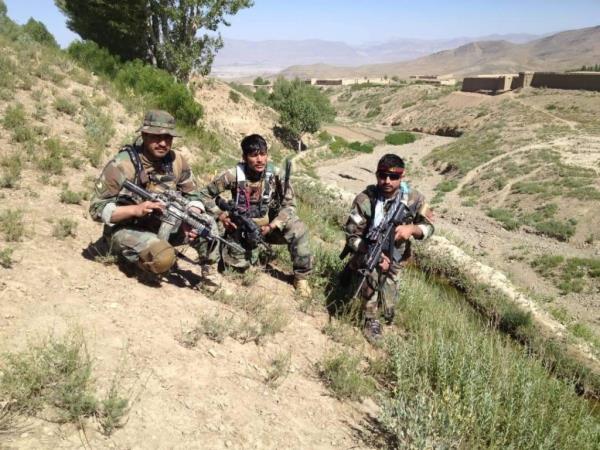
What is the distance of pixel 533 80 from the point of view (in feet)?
157

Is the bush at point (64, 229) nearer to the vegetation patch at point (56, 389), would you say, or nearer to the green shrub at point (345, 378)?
the vegetation patch at point (56, 389)

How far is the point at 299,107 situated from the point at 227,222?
29.7m

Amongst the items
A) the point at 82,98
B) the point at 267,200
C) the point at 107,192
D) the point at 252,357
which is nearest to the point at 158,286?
the point at 107,192

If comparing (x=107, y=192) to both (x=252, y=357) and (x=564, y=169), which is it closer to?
(x=252, y=357)

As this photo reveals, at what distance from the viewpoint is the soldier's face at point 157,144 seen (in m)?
4.05

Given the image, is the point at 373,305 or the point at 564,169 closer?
the point at 373,305

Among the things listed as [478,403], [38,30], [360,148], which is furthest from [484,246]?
[360,148]

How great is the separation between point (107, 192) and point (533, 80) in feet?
176

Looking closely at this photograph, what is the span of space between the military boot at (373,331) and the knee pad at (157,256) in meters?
2.07

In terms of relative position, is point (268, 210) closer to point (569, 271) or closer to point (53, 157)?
point (53, 157)

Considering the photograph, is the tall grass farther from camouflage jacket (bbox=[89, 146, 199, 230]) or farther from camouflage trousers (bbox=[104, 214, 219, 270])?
camouflage jacket (bbox=[89, 146, 199, 230])

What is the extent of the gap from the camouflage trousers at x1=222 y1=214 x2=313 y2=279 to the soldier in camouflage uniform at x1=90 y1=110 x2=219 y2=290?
22.1 inches

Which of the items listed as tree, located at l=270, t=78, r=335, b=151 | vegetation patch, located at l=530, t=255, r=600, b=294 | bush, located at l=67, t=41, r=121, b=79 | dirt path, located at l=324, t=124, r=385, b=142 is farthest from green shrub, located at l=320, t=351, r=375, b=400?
dirt path, located at l=324, t=124, r=385, b=142

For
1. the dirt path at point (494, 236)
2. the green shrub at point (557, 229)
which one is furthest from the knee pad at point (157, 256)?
the green shrub at point (557, 229)
